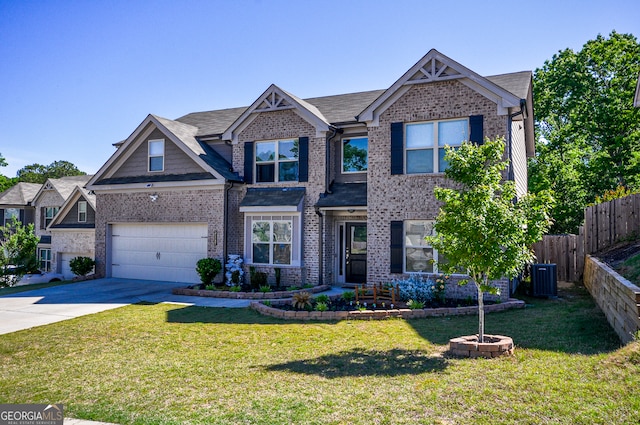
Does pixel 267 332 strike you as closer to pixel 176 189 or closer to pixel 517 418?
pixel 517 418

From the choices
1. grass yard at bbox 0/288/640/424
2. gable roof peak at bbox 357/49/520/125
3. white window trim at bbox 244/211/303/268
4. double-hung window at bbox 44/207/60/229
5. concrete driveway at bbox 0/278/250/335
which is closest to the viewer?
grass yard at bbox 0/288/640/424

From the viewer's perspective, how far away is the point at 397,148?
14.7 metres

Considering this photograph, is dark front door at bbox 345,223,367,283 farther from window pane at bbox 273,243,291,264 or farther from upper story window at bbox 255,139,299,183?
upper story window at bbox 255,139,299,183

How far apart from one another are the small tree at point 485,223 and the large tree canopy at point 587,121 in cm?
2347

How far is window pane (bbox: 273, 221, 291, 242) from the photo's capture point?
1681cm

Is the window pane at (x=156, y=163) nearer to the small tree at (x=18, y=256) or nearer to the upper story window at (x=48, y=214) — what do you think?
the small tree at (x=18, y=256)

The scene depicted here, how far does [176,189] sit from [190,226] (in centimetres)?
160

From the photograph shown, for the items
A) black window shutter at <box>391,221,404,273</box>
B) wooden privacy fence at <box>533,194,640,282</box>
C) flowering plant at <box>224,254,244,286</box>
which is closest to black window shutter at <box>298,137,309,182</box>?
flowering plant at <box>224,254,244,286</box>

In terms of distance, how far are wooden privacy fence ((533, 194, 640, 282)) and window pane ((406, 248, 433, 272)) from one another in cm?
675

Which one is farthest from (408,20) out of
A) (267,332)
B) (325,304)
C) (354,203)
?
(267,332)

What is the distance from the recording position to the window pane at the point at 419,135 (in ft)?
47.3

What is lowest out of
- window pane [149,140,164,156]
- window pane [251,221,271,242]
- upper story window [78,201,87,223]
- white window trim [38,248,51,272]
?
white window trim [38,248,51,272]

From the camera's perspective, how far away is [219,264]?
656 inches

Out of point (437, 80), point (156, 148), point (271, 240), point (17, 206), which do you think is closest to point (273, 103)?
point (271, 240)
